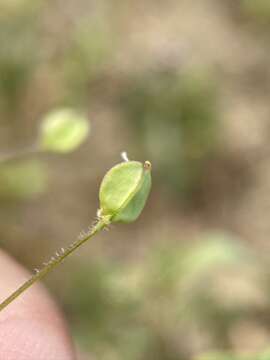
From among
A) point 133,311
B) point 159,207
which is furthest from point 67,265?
point 159,207

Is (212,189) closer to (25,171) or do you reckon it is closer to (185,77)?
(185,77)

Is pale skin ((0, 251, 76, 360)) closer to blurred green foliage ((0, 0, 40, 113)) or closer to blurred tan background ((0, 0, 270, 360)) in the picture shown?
blurred tan background ((0, 0, 270, 360))

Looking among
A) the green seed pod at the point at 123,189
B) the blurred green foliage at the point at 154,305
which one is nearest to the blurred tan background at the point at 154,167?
the blurred green foliage at the point at 154,305

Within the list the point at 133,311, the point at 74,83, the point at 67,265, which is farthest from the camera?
the point at 74,83

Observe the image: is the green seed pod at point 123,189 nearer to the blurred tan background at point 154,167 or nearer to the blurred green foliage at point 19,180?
the blurred tan background at point 154,167

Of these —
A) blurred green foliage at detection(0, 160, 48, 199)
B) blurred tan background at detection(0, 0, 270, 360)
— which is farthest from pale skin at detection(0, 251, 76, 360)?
blurred green foliage at detection(0, 160, 48, 199)

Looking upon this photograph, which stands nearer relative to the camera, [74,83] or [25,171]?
[25,171]
